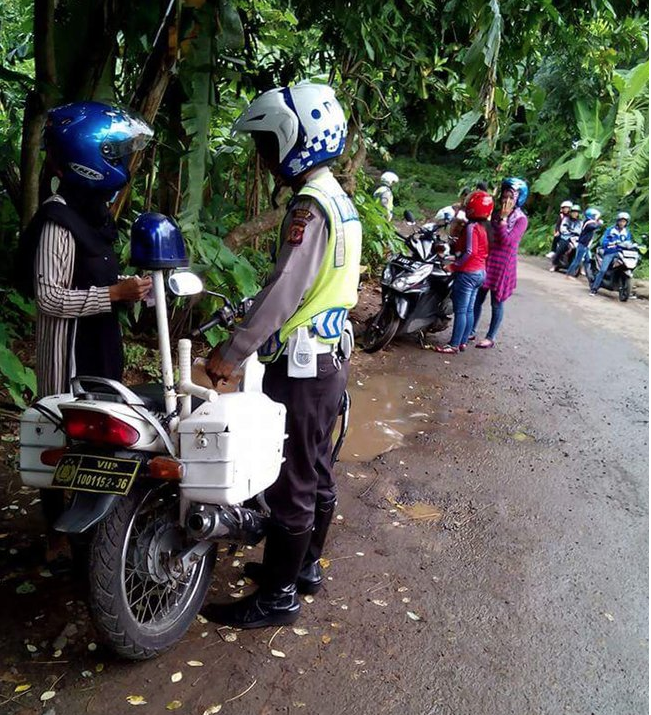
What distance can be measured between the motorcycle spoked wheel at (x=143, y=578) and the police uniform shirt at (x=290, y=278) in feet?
2.18

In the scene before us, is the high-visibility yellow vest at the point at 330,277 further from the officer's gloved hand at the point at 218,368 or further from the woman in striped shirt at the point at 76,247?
the woman in striped shirt at the point at 76,247

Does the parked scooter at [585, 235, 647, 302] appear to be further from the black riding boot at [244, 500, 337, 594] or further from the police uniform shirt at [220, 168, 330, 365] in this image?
the police uniform shirt at [220, 168, 330, 365]

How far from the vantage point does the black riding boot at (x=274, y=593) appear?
105 inches

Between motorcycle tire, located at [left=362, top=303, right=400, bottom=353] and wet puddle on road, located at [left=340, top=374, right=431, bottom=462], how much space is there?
0.66m

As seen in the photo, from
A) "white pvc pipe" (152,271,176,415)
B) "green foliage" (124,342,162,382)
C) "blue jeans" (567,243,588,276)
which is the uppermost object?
"white pvc pipe" (152,271,176,415)

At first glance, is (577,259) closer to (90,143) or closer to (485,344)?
(485,344)

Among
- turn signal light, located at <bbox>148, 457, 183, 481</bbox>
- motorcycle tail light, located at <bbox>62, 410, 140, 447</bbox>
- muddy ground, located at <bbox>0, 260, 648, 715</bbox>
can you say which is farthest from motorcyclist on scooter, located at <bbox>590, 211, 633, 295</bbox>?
motorcycle tail light, located at <bbox>62, 410, 140, 447</bbox>

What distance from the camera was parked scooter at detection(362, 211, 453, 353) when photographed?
6.71 meters

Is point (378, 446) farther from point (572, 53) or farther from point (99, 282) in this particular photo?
point (572, 53)

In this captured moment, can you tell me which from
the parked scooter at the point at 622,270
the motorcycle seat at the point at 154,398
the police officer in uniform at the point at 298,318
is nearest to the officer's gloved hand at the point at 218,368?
the police officer in uniform at the point at 298,318

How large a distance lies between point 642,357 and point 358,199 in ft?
13.4

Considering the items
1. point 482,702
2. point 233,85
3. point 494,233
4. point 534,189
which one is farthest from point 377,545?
point 534,189

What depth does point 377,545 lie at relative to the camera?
3404mm

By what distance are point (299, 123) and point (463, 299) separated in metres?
4.79
